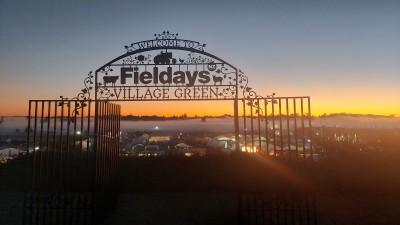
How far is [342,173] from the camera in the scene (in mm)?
10102

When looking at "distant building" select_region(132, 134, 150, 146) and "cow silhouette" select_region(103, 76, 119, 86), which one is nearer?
"cow silhouette" select_region(103, 76, 119, 86)

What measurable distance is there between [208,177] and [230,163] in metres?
0.96

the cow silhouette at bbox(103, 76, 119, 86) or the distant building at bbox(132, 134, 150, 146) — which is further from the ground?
the cow silhouette at bbox(103, 76, 119, 86)

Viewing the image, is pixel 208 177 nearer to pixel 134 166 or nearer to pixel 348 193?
pixel 134 166

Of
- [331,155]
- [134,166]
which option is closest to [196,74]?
[134,166]

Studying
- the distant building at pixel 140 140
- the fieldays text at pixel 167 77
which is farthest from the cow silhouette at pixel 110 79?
the distant building at pixel 140 140

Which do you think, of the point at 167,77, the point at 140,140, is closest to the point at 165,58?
the point at 167,77

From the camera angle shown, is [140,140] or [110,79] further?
[140,140]

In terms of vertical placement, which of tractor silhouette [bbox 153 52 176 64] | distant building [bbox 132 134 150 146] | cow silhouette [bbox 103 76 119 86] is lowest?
distant building [bbox 132 134 150 146]

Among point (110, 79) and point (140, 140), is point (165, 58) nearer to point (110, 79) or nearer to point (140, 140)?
point (110, 79)

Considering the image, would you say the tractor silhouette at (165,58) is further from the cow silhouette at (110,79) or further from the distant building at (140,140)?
the distant building at (140,140)

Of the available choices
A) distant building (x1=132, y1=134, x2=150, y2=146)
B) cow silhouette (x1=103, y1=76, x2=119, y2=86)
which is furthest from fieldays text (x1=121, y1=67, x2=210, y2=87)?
distant building (x1=132, y1=134, x2=150, y2=146)

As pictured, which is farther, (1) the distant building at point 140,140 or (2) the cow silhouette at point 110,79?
(1) the distant building at point 140,140

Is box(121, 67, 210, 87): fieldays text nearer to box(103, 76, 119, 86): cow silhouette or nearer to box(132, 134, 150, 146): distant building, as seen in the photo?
box(103, 76, 119, 86): cow silhouette
